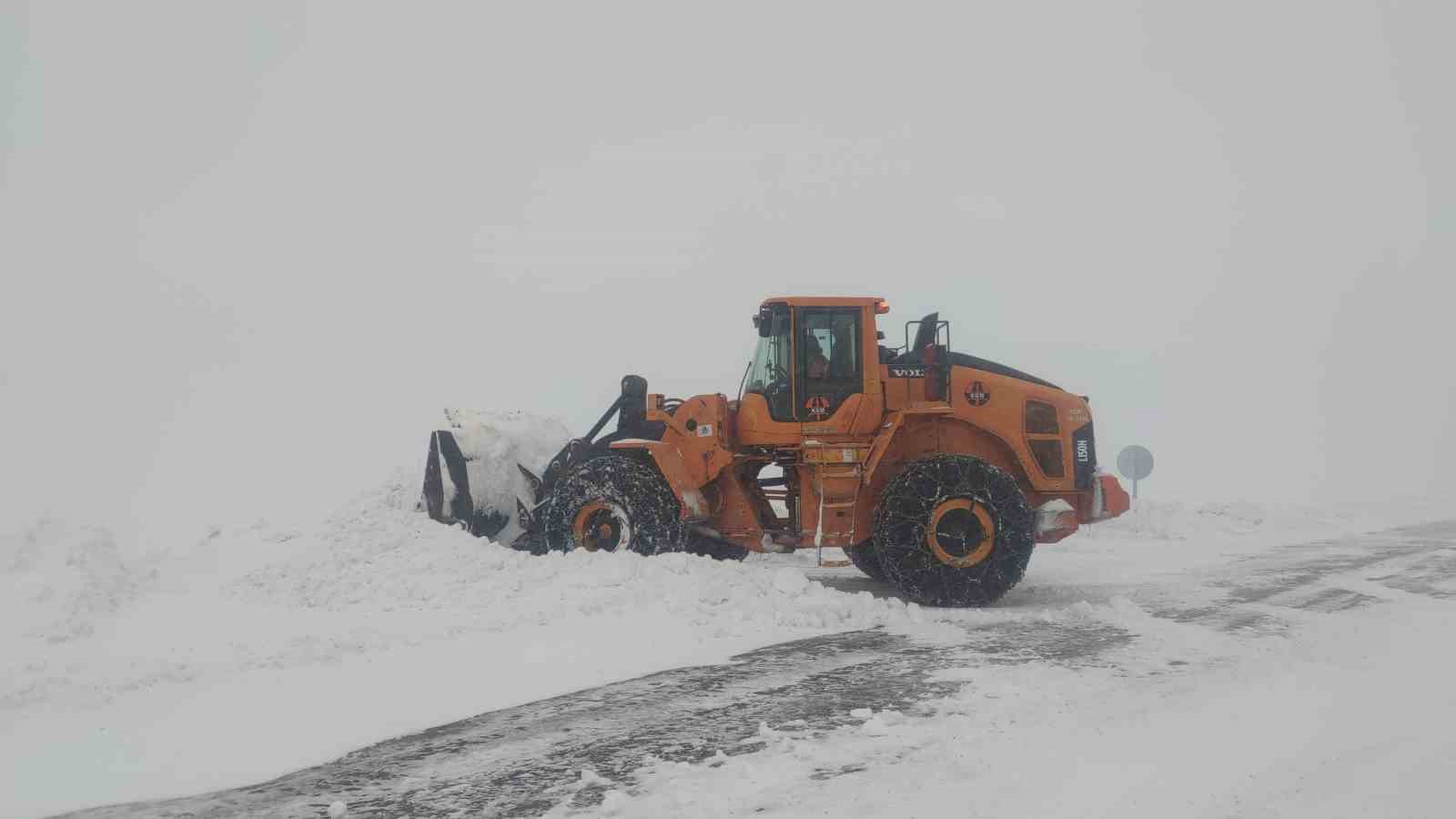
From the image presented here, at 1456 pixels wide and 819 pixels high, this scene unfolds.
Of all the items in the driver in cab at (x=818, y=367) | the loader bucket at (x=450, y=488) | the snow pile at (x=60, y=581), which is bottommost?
the snow pile at (x=60, y=581)

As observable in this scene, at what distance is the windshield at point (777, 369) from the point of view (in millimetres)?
10070

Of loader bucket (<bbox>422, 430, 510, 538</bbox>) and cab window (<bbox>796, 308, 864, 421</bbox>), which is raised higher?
cab window (<bbox>796, 308, 864, 421</bbox>)

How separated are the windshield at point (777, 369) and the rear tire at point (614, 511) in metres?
1.31

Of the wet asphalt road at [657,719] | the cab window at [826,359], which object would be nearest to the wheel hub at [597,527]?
the cab window at [826,359]

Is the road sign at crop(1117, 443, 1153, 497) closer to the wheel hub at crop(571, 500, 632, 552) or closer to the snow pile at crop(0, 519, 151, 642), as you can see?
the wheel hub at crop(571, 500, 632, 552)

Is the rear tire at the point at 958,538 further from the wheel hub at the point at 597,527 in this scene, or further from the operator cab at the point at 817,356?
the wheel hub at the point at 597,527

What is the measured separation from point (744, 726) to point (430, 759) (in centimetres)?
146

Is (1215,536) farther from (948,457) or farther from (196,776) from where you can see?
(196,776)

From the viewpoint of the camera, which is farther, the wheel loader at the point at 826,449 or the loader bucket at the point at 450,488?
the loader bucket at the point at 450,488

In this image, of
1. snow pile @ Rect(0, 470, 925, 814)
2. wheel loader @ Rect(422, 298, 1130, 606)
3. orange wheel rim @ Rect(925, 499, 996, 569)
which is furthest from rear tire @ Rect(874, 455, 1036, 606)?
snow pile @ Rect(0, 470, 925, 814)

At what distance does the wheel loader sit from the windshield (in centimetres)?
1

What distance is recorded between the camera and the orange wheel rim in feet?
29.7

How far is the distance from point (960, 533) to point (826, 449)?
143 centimetres

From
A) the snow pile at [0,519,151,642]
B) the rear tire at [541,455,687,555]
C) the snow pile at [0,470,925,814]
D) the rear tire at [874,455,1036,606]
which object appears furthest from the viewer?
the rear tire at [541,455,687,555]
